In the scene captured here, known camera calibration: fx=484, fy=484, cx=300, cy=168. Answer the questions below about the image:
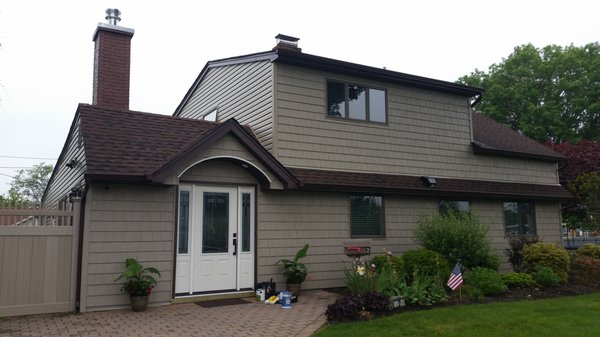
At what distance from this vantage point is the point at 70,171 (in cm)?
1173

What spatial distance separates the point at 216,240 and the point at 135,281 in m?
1.96

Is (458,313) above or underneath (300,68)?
underneath

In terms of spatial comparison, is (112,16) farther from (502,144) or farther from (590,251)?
(590,251)

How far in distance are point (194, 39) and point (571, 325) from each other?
63.5 feet

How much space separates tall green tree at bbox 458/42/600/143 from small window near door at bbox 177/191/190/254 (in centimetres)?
2566

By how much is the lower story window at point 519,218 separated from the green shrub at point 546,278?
3860 mm

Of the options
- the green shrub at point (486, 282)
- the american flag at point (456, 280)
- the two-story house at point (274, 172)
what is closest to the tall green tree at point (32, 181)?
the two-story house at point (274, 172)

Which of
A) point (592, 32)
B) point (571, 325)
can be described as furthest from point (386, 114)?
point (592, 32)

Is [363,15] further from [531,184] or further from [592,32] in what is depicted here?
[592,32]

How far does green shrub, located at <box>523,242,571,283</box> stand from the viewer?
38.1 feet

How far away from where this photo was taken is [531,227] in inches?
618

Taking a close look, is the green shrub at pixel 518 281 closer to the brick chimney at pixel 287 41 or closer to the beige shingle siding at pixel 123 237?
the beige shingle siding at pixel 123 237

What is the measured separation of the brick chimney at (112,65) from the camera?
12188 mm

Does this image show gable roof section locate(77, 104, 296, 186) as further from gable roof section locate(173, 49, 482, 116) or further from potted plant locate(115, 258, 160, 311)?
gable roof section locate(173, 49, 482, 116)
